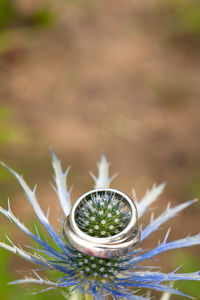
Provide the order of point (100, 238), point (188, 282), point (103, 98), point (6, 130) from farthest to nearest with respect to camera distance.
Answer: point (103, 98)
point (6, 130)
point (188, 282)
point (100, 238)

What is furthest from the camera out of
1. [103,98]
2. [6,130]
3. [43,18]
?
[43,18]

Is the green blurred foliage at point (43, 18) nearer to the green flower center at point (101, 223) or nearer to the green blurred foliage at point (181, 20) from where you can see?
the green blurred foliage at point (181, 20)

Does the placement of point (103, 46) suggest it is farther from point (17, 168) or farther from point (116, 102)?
point (17, 168)

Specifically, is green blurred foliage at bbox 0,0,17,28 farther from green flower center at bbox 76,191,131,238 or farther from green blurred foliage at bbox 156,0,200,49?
green flower center at bbox 76,191,131,238

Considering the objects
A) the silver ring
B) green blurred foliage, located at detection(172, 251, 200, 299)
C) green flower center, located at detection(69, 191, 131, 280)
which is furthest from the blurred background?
the silver ring

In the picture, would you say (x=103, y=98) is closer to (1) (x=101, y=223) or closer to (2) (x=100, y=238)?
(1) (x=101, y=223)

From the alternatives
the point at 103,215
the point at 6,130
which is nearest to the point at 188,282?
the point at 103,215

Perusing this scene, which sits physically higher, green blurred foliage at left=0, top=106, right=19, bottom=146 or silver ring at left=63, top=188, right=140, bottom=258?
silver ring at left=63, top=188, right=140, bottom=258

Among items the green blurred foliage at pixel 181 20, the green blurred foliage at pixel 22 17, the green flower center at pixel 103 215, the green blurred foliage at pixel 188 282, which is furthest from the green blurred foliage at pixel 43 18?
the green flower center at pixel 103 215
